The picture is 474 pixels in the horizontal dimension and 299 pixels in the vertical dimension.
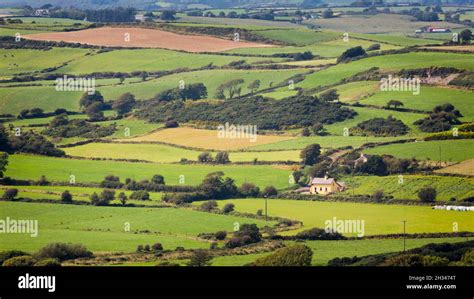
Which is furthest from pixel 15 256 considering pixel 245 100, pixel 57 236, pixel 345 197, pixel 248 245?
pixel 245 100

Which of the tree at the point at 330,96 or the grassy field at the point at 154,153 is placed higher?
the tree at the point at 330,96

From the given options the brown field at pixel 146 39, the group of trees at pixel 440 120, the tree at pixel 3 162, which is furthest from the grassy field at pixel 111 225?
the brown field at pixel 146 39

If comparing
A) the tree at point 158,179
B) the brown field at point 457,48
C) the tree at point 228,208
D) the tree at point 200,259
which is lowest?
the tree at point 228,208

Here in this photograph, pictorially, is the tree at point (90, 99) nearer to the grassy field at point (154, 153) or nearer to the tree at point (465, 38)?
the grassy field at point (154, 153)

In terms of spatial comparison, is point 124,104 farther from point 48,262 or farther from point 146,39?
point 48,262

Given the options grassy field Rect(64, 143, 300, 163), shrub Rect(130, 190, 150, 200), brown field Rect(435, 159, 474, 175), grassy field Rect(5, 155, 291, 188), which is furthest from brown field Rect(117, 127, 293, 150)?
A: brown field Rect(435, 159, 474, 175)

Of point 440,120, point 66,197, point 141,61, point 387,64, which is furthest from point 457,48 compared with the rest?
point 66,197
